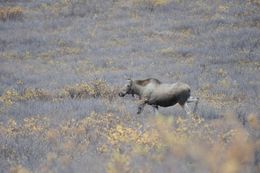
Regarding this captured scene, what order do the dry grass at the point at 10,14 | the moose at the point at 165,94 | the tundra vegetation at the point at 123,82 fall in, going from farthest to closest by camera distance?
the dry grass at the point at 10,14, the moose at the point at 165,94, the tundra vegetation at the point at 123,82

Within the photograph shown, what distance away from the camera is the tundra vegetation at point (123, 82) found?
21.7 feet

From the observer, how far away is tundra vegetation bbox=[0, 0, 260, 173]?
662 cm

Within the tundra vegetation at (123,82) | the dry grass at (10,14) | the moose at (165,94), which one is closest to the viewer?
the tundra vegetation at (123,82)

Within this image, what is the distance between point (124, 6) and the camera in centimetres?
3250

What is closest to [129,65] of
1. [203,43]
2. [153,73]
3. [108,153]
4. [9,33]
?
[153,73]

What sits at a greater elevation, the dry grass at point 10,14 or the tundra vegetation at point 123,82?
the tundra vegetation at point 123,82

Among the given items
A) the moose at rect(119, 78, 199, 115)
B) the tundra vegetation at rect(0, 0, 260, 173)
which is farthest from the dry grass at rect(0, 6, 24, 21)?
the moose at rect(119, 78, 199, 115)

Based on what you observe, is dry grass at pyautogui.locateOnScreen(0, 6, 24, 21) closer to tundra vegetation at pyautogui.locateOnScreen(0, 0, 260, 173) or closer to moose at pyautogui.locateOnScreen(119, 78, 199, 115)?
tundra vegetation at pyautogui.locateOnScreen(0, 0, 260, 173)

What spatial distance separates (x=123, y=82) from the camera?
54.5 ft

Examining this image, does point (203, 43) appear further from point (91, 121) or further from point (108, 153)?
point (108, 153)

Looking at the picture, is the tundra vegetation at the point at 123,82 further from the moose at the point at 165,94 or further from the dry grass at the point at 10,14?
the moose at the point at 165,94

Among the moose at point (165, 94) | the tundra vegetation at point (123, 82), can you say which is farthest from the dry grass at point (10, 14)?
the moose at point (165, 94)

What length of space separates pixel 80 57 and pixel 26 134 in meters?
13.3


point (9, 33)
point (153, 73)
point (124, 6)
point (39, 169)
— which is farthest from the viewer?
point (124, 6)
